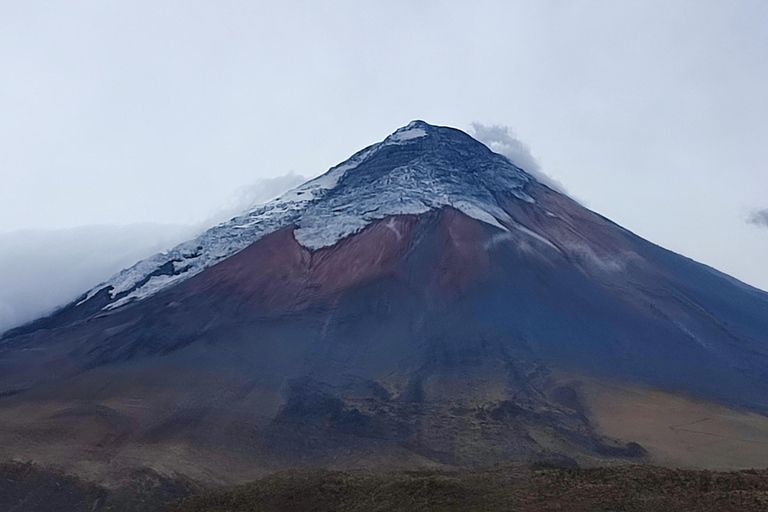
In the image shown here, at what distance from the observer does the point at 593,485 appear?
25.1 meters

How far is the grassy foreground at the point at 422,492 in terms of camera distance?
23.3 m

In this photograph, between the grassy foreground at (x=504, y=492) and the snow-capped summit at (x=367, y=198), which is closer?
the grassy foreground at (x=504, y=492)

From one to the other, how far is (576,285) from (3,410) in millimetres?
32798

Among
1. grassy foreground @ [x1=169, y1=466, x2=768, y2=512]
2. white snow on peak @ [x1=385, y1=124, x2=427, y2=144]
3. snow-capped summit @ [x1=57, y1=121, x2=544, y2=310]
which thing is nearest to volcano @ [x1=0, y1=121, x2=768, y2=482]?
snow-capped summit @ [x1=57, y1=121, x2=544, y2=310]

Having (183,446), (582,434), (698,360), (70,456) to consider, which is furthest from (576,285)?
(70,456)

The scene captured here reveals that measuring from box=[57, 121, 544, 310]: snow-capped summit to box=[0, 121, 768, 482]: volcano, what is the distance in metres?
0.23

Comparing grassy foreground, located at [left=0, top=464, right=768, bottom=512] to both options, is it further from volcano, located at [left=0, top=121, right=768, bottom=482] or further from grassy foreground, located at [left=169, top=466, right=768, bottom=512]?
volcano, located at [left=0, top=121, right=768, bottom=482]

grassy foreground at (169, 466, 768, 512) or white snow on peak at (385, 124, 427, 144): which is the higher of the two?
white snow on peak at (385, 124, 427, 144)

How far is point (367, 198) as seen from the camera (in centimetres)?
5303

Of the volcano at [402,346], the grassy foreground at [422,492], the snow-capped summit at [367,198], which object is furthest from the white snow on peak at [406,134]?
the grassy foreground at [422,492]

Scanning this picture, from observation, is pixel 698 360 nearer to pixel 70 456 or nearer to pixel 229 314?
pixel 229 314

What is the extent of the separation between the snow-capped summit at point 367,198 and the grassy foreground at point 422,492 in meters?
23.9

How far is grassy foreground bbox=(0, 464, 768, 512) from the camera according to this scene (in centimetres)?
2333

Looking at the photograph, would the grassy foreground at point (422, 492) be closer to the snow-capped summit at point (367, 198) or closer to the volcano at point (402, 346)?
the volcano at point (402, 346)
